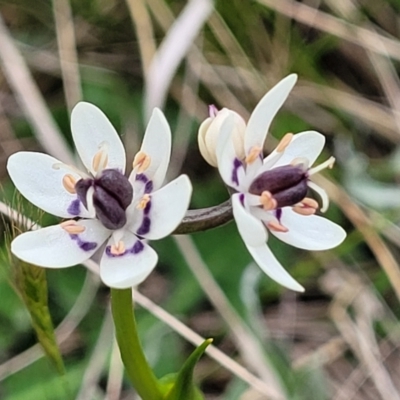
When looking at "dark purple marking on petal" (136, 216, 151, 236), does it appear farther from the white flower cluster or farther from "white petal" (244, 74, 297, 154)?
"white petal" (244, 74, 297, 154)

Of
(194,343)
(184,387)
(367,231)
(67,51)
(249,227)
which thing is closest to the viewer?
(249,227)

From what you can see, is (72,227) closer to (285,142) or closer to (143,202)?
(143,202)

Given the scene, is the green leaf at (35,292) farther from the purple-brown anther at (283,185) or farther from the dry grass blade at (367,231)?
the dry grass blade at (367,231)

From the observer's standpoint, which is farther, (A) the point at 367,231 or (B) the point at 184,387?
(A) the point at 367,231

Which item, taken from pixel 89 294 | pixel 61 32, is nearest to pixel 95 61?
pixel 61 32

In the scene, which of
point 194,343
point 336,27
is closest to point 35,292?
point 194,343

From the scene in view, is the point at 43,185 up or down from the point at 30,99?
up

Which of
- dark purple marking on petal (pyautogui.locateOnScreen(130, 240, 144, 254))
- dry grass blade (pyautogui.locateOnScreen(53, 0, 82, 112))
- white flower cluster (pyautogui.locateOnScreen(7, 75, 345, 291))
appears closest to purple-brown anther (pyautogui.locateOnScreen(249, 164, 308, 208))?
white flower cluster (pyautogui.locateOnScreen(7, 75, 345, 291))
